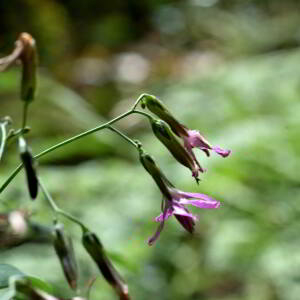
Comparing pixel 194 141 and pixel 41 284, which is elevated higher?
pixel 194 141

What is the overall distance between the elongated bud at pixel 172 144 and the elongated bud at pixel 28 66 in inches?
9.2

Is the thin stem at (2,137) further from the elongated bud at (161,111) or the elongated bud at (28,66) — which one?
the elongated bud at (161,111)

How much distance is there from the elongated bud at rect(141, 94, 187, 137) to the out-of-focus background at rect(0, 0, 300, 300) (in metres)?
0.38

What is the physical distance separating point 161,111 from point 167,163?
7.79 ft

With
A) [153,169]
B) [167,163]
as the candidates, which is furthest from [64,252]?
[167,163]

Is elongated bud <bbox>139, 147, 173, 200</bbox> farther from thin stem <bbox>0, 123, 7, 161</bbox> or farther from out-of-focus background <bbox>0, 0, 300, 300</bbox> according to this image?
out-of-focus background <bbox>0, 0, 300, 300</bbox>

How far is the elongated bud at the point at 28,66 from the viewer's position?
3.86 feet

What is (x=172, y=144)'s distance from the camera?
123 centimetres

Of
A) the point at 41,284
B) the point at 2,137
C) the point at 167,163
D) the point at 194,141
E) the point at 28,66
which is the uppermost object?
the point at 28,66

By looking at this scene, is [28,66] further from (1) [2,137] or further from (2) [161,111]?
(2) [161,111]

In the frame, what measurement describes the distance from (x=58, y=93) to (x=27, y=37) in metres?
3.69

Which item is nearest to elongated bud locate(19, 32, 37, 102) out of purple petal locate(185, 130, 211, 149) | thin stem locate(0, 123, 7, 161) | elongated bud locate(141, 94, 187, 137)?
thin stem locate(0, 123, 7, 161)

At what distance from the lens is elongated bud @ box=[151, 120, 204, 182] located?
48.4 inches

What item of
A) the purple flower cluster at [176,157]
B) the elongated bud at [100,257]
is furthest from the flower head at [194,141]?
A: the elongated bud at [100,257]
